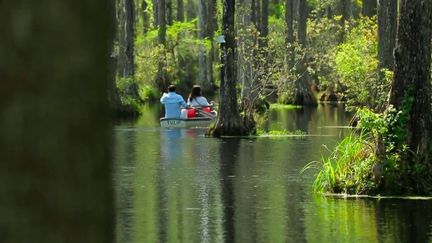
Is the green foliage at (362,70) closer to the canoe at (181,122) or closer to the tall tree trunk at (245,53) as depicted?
the tall tree trunk at (245,53)

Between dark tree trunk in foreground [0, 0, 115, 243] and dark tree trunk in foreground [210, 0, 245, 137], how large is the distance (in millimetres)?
24770

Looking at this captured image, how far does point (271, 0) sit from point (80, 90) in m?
88.8

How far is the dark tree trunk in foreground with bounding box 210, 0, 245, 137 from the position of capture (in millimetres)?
27453

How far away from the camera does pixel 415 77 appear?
1463 cm

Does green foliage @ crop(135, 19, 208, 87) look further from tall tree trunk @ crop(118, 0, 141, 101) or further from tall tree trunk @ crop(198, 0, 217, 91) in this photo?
tall tree trunk @ crop(118, 0, 141, 101)

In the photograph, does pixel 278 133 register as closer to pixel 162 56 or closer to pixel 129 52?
pixel 129 52

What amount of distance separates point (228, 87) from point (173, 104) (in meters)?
5.05

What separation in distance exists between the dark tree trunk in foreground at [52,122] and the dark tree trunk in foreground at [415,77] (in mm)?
12255

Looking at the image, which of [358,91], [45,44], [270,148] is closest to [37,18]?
[45,44]

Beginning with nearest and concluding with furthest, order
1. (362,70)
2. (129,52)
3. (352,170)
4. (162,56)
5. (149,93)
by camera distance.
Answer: (352,170) < (362,70) < (129,52) < (149,93) < (162,56)

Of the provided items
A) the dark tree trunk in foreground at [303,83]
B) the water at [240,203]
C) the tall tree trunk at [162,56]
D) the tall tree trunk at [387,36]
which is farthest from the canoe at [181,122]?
the tall tree trunk at [162,56]

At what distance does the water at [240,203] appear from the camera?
11.8 metres

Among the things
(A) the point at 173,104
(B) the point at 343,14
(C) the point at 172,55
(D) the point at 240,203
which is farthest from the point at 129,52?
(D) the point at 240,203

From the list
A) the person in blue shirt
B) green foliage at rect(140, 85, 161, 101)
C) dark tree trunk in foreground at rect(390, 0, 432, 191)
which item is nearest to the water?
dark tree trunk in foreground at rect(390, 0, 432, 191)
